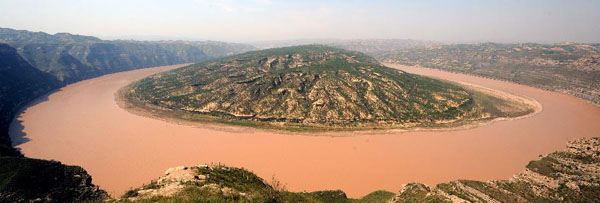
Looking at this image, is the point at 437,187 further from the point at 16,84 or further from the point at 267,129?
the point at 16,84

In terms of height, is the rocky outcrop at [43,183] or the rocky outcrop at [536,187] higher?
the rocky outcrop at [43,183]

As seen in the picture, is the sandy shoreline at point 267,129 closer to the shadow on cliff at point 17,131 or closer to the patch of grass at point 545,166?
the shadow on cliff at point 17,131

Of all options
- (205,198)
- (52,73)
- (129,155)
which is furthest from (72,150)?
(52,73)

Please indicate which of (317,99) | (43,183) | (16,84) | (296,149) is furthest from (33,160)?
(16,84)

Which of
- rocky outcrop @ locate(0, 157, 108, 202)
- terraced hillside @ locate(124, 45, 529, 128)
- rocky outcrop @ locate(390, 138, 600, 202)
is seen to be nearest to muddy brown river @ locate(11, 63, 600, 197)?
rocky outcrop @ locate(390, 138, 600, 202)

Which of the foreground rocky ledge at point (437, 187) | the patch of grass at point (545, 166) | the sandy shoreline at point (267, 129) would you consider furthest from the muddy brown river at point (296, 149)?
the foreground rocky ledge at point (437, 187)
